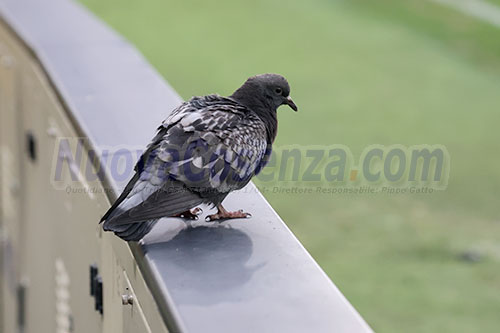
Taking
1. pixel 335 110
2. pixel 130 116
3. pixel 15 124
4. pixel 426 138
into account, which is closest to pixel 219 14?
pixel 335 110

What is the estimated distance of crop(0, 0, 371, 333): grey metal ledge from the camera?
1348 millimetres

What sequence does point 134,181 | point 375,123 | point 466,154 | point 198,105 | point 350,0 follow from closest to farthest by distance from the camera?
point 134,181, point 198,105, point 466,154, point 375,123, point 350,0

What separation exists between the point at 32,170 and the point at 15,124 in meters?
0.34

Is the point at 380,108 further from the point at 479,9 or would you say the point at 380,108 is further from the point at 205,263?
the point at 205,263

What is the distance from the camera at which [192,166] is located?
5.42 feet

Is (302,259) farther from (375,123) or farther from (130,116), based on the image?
(375,123)

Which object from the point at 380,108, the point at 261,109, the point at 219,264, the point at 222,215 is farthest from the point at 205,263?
the point at 380,108

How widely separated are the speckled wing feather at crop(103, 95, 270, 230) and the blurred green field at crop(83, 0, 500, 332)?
2395 millimetres

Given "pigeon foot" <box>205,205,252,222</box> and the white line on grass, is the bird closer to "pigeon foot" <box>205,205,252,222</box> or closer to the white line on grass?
"pigeon foot" <box>205,205,252,222</box>

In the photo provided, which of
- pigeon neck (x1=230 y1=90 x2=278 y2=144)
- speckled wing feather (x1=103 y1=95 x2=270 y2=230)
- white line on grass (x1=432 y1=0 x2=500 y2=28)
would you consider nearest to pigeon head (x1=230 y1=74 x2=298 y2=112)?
pigeon neck (x1=230 y1=90 x2=278 y2=144)

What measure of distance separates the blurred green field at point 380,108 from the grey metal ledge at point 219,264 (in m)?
2.11

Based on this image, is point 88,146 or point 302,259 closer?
point 302,259

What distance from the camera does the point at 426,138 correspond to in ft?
19.9

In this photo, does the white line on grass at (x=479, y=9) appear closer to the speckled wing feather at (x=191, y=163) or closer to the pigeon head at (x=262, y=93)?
the pigeon head at (x=262, y=93)
